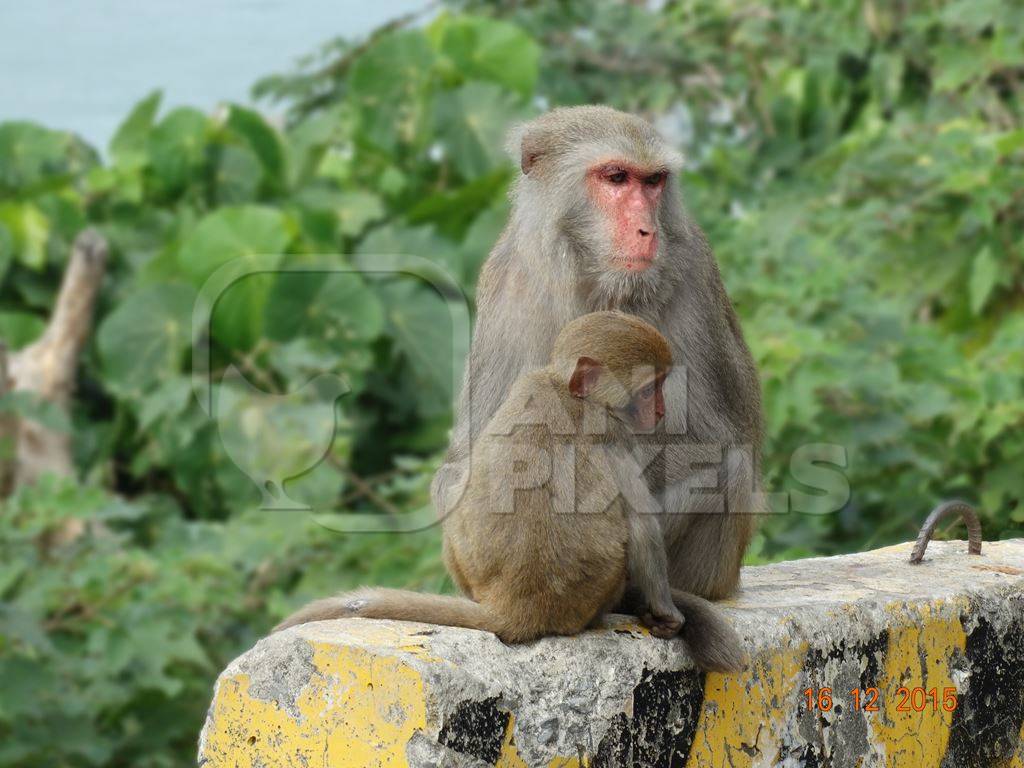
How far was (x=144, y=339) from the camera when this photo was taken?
8.94 meters

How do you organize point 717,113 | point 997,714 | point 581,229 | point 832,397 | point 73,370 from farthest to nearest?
point 717,113
point 73,370
point 832,397
point 581,229
point 997,714

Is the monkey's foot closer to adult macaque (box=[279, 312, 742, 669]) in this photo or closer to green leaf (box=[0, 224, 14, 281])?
adult macaque (box=[279, 312, 742, 669])

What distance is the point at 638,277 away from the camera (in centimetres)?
356

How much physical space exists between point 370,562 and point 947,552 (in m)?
3.04

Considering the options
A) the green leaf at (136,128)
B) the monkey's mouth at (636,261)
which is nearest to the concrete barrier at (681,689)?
the monkey's mouth at (636,261)

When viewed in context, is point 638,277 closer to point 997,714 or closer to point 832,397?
point 997,714

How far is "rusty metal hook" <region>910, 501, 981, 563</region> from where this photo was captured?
3.67 meters

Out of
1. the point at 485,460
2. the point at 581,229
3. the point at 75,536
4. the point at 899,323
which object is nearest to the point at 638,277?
the point at 581,229

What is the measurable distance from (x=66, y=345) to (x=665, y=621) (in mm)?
6726

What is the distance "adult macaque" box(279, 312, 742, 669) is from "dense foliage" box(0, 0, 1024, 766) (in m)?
1.62

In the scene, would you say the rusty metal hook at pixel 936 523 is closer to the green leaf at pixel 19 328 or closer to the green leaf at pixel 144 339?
the green leaf at pixel 144 339

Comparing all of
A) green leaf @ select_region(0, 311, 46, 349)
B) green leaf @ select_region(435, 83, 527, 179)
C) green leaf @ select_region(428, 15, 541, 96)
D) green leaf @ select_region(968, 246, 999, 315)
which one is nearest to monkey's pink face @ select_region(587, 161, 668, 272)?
green leaf @ select_region(968, 246, 999, 315)

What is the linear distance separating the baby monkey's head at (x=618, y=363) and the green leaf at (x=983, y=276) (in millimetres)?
4777

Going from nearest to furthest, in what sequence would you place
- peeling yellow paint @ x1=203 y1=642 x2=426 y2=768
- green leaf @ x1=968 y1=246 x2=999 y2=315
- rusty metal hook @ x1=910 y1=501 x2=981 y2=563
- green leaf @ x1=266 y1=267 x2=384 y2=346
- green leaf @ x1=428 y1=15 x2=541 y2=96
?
peeling yellow paint @ x1=203 y1=642 x2=426 y2=768 → rusty metal hook @ x1=910 y1=501 x2=981 y2=563 → green leaf @ x1=968 y1=246 x2=999 y2=315 → green leaf @ x1=266 y1=267 x2=384 y2=346 → green leaf @ x1=428 y1=15 x2=541 y2=96
